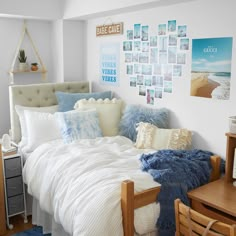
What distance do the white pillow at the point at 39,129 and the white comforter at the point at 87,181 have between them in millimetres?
117

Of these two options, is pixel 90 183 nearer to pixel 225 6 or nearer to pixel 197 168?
pixel 197 168

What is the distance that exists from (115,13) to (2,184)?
6.83 feet

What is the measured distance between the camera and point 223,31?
8.43ft

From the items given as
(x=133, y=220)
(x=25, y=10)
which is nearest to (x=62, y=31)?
(x=25, y=10)

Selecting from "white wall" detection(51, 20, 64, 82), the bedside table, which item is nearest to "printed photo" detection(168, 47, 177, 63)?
"white wall" detection(51, 20, 64, 82)

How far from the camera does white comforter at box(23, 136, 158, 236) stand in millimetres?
2039

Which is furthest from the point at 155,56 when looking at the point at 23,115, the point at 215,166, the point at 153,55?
the point at 23,115

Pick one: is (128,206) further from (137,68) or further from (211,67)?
(137,68)

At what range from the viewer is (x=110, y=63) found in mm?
3746

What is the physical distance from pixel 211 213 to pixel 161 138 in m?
0.93

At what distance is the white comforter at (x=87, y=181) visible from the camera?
2039mm

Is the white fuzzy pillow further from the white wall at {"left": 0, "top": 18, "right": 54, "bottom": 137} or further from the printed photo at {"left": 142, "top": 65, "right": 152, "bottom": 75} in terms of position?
the white wall at {"left": 0, "top": 18, "right": 54, "bottom": 137}

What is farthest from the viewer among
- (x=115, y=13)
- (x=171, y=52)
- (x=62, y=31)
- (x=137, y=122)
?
(x=62, y=31)

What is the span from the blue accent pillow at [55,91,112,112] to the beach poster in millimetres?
1166
